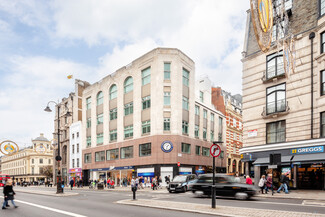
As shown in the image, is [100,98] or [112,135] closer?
[112,135]

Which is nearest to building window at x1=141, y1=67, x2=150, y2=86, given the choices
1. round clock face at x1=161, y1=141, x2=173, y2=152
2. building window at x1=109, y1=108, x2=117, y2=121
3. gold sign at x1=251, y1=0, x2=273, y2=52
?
building window at x1=109, y1=108, x2=117, y2=121

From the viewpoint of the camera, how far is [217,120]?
4794cm

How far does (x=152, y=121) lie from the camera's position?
3625cm

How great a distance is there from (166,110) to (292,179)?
17737mm

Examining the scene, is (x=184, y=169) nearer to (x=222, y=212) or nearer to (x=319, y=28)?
(x=319, y=28)

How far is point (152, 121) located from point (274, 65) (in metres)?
17.3

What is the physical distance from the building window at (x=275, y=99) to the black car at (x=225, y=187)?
9638 mm

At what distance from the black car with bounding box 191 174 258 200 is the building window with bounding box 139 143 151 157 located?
17905mm

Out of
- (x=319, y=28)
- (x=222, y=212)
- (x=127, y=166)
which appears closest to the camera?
(x=222, y=212)

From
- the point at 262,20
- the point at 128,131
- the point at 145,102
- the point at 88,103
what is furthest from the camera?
the point at 88,103

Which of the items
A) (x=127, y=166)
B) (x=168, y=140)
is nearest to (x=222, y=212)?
(x=168, y=140)

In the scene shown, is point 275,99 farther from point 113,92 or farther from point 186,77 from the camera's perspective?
point 113,92

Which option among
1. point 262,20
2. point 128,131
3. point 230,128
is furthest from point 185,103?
point 262,20

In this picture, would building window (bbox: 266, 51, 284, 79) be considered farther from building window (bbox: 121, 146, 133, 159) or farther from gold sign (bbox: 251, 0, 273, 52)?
building window (bbox: 121, 146, 133, 159)
